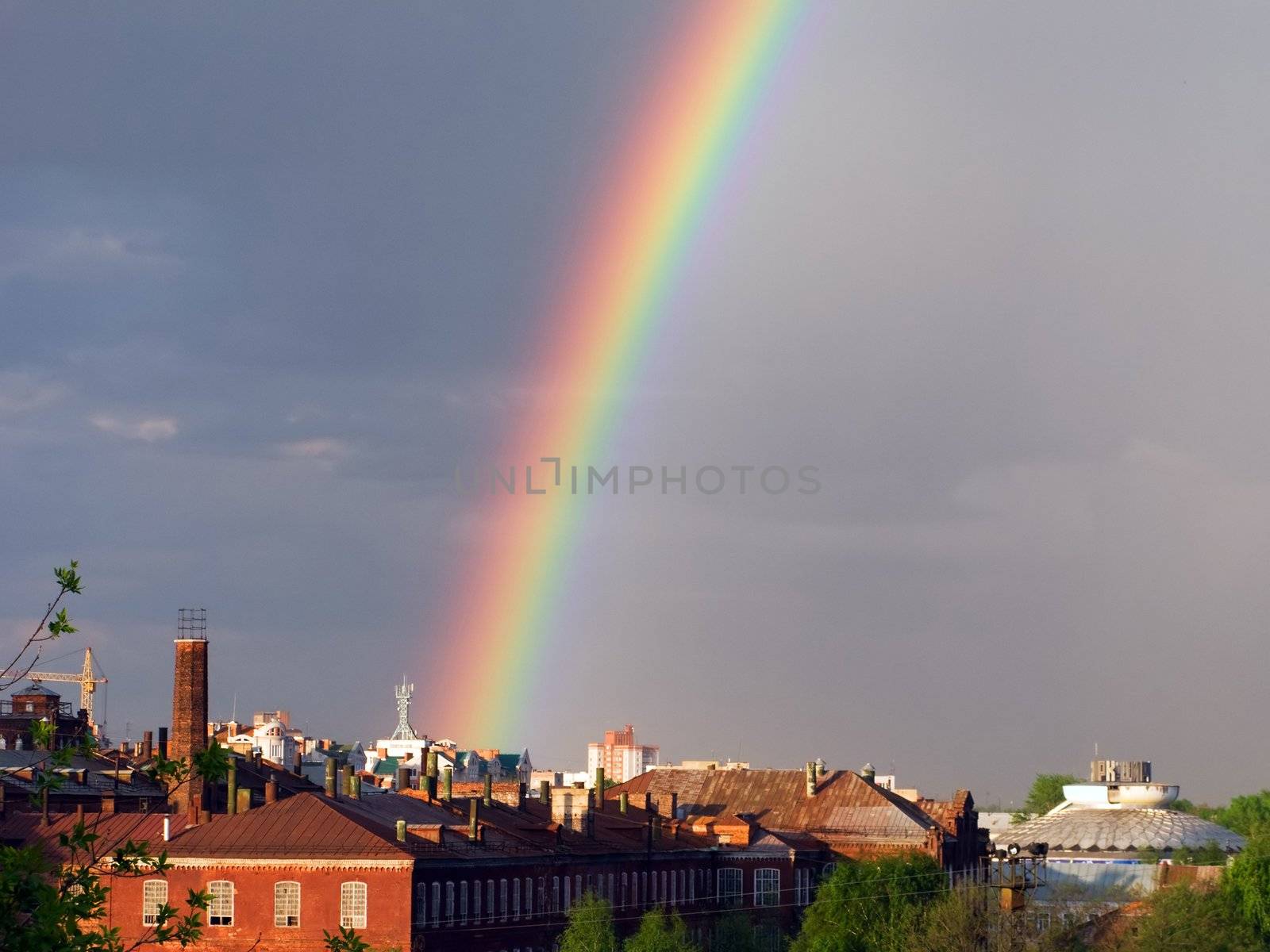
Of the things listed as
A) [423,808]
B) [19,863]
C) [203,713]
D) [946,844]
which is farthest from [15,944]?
[946,844]

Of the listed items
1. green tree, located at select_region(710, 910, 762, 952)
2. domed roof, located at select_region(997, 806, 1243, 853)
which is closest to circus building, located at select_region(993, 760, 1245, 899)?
domed roof, located at select_region(997, 806, 1243, 853)

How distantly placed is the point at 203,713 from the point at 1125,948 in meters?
56.3

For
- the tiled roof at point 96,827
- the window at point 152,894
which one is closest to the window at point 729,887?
the tiled roof at point 96,827

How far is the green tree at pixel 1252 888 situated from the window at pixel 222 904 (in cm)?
5749

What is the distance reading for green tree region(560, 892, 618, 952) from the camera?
285 feet

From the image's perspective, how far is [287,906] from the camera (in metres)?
80.5

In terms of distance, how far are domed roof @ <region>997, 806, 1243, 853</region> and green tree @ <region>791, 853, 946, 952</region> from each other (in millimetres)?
71910

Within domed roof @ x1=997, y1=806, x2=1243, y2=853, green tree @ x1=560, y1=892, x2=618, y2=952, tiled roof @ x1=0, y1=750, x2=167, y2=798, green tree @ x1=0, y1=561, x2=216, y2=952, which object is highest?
green tree @ x1=0, y1=561, x2=216, y2=952

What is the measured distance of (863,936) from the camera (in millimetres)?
94688

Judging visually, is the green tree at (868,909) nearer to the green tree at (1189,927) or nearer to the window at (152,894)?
the green tree at (1189,927)

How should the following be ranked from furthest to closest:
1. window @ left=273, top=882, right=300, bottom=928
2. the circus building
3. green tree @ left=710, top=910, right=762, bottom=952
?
the circus building → green tree @ left=710, top=910, right=762, bottom=952 → window @ left=273, top=882, right=300, bottom=928

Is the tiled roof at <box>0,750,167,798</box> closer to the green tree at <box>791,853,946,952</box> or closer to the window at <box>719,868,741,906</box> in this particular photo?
the window at <box>719,868,741,906</box>

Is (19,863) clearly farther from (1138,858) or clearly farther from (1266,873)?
(1138,858)

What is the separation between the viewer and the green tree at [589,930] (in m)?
87.0
